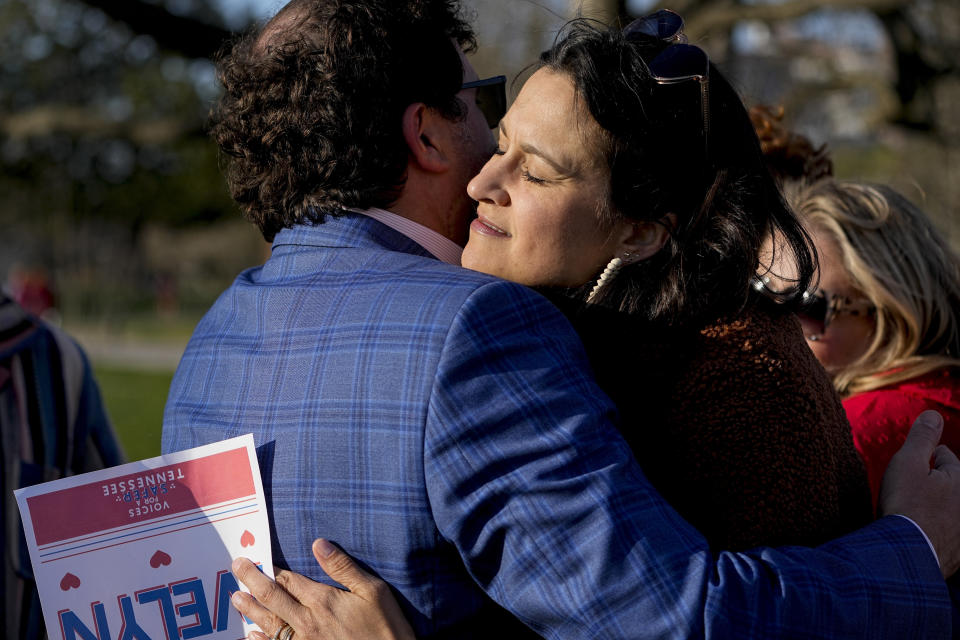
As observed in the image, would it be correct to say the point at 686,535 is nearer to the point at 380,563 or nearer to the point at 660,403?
the point at 660,403

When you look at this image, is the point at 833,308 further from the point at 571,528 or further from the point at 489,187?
the point at 571,528

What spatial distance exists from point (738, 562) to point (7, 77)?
74.1ft

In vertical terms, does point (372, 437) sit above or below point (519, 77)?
below

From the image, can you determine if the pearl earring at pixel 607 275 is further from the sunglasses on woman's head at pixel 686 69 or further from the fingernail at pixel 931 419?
the fingernail at pixel 931 419

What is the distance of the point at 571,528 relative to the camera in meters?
1.51

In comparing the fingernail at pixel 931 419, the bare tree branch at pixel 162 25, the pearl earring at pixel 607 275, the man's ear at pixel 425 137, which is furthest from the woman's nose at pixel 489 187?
the bare tree branch at pixel 162 25

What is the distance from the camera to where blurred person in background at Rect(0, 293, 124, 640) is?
2635 millimetres

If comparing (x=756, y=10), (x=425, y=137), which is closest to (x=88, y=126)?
(x=756, y=10)

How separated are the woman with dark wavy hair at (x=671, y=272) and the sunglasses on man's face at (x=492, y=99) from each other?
0.72ft

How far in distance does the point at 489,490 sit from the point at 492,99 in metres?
1.09

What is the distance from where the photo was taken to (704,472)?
1.71 m

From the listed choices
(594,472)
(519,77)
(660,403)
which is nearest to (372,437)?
(594,472)

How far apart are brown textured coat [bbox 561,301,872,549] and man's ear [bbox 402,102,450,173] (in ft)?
1.65

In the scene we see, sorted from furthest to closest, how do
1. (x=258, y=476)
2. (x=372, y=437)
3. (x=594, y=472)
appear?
(x=258, y=476), (x=372, y=437), (x=594, y=472)
